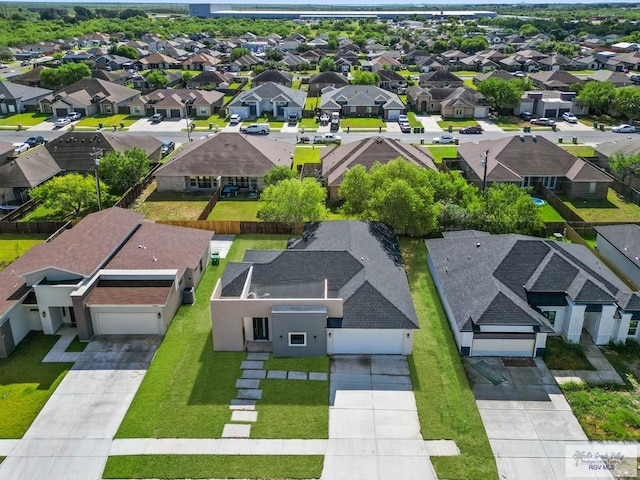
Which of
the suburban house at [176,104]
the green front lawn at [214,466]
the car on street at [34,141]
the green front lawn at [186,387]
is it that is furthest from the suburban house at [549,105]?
the green front lawn at [214,466]

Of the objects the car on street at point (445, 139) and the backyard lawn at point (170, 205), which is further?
the car on street at point (445, 139)

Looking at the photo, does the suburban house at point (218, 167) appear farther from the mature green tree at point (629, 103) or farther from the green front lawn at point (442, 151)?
the mature green tree at point (629, 103)

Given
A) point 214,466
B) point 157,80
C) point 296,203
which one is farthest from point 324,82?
point 214,466

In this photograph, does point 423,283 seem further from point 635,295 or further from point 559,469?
point 559,469

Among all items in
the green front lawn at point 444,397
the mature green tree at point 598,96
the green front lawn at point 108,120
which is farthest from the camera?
the mature green tree at point 598,96

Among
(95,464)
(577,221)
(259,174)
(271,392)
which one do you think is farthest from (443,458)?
(259,174)

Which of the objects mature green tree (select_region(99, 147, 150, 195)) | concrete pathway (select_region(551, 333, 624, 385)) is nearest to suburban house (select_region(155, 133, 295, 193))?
mature green tree (select_region(99, 147, 150, 195))

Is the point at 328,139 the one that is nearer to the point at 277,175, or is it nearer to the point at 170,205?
the point at 277,175
